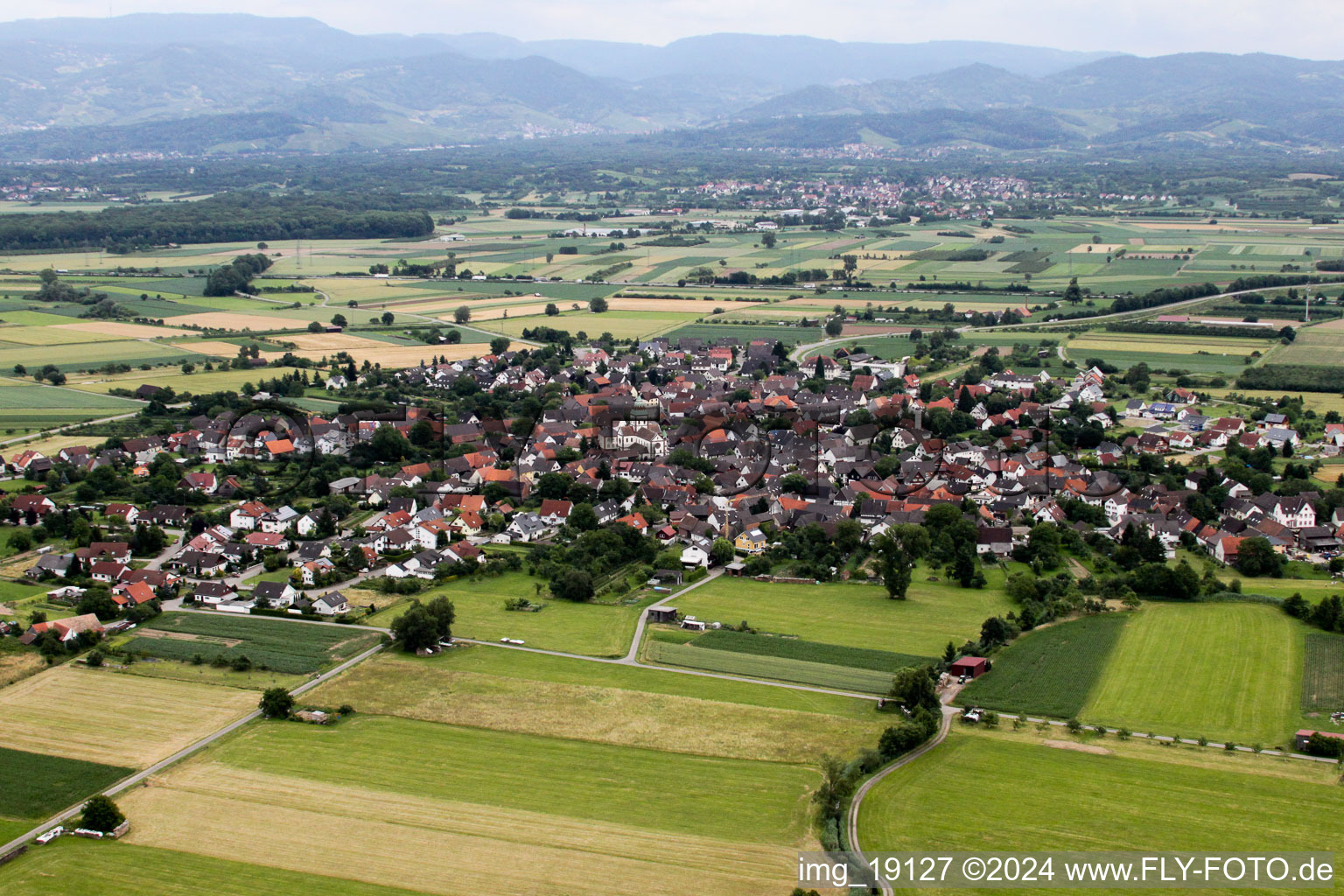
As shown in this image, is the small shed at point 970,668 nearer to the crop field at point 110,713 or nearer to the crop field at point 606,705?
the crop field at point 606,705

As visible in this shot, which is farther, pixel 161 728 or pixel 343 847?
pixel 161 728

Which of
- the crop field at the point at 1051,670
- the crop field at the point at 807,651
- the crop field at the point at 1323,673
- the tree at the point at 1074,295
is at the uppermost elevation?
the tree at the point at 1074,295

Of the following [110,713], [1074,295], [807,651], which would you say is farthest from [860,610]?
[1074,295]

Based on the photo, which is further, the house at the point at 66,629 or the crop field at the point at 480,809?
the house at the point at 66,629

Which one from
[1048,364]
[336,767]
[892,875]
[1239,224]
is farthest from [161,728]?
[1239,224]

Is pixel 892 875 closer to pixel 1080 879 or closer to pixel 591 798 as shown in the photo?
pixel 1080 879

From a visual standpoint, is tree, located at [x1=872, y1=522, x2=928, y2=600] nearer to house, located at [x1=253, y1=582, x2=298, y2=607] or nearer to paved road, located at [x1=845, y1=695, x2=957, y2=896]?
paved road, located at [x1=845, y1=695, x2=957, y2=896]

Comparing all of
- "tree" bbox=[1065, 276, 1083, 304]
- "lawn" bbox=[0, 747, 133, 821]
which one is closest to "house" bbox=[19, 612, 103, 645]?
"lawn" bbox=[0, 747, 133, 821]

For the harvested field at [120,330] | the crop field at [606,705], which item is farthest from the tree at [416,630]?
the harvested field at [120,330]
